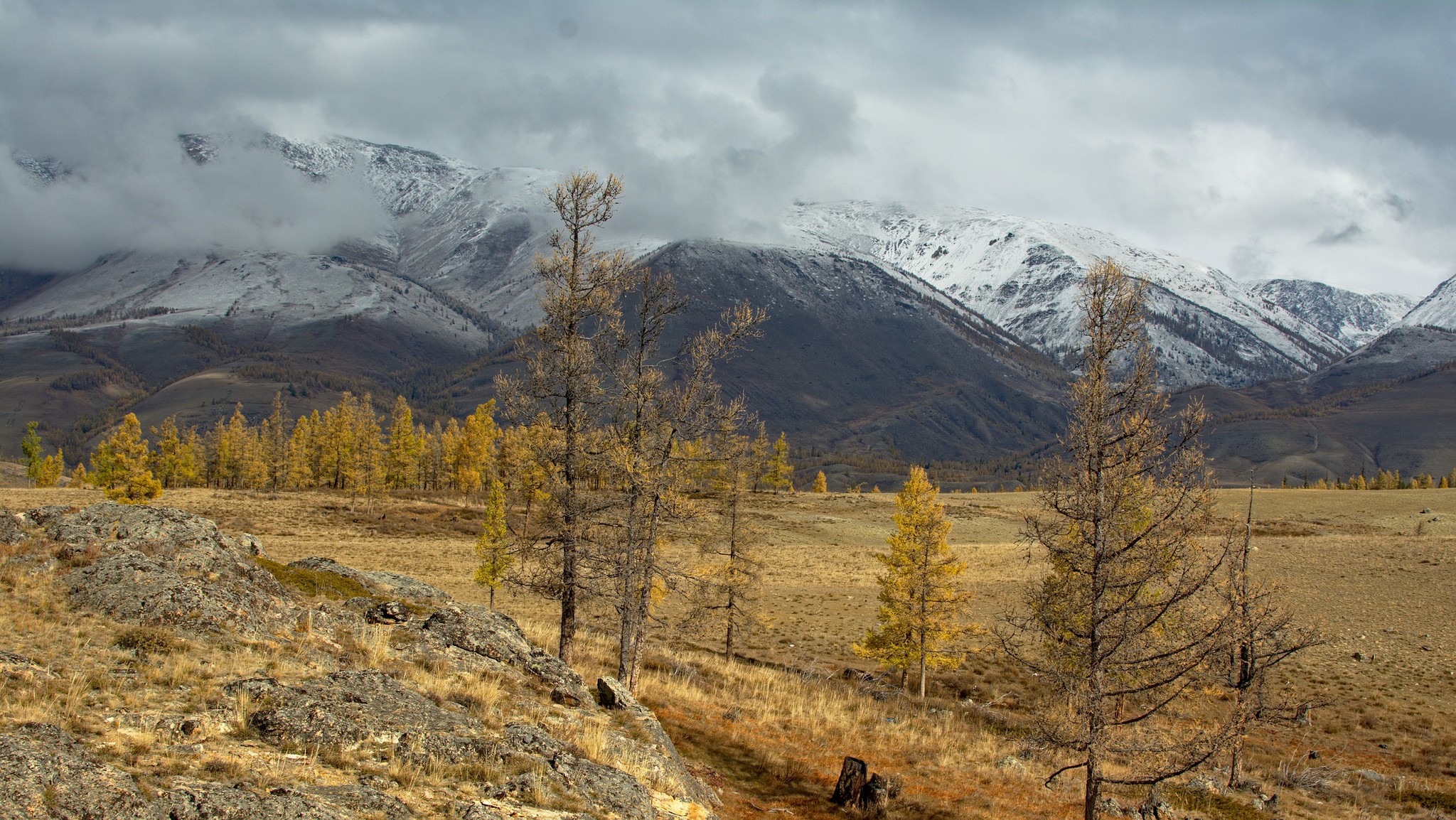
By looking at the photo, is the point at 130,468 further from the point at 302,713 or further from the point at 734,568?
the point at 302,713

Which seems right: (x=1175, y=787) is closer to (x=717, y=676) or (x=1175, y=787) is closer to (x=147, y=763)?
(x=717, y=676)

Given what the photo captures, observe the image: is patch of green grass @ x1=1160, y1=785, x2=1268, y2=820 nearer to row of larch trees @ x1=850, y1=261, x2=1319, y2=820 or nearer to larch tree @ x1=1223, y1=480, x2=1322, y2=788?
larch tree @ x1=1223, y1=480, x2=1322, y2=788

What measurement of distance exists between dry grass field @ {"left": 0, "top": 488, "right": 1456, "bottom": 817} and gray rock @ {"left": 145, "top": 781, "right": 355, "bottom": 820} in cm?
817

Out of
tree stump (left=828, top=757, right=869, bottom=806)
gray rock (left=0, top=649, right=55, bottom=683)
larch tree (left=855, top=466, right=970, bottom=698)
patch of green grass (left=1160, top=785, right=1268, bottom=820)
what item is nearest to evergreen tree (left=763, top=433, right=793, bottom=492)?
larch tree (left=855, top=466, right=970, bottom=698)

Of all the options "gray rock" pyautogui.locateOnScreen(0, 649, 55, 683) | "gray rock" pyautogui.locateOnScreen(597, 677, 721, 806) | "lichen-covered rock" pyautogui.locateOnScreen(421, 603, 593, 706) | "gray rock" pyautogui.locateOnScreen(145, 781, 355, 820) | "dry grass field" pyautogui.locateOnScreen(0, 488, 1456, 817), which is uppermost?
"gray rock" pyautogui.locateOnScreen(0, 649, 55, 683)

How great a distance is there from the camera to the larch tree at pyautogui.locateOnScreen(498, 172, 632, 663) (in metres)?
19.6

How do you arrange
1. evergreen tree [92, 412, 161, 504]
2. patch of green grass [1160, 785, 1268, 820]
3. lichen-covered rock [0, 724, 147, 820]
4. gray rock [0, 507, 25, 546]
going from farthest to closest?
evergreen tree [92, 412, 161, 504], patch of green grass [1160, 785, 1268, 820], gray rock [0, 507, 25, 546], lichen-covered rock [0, 724, 147, 820]

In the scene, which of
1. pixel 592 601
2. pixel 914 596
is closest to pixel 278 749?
pixel 592 601

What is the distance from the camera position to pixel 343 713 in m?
9.20

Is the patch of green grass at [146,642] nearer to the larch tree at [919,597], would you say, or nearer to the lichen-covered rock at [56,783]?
the lichen-covered rock at [56,783]

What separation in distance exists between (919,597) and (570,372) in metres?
20.8

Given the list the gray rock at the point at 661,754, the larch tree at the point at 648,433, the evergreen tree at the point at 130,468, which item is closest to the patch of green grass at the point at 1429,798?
the gray rock at the point at 661,754

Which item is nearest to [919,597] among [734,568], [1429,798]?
[734,568]

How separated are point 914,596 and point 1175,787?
14520mm
